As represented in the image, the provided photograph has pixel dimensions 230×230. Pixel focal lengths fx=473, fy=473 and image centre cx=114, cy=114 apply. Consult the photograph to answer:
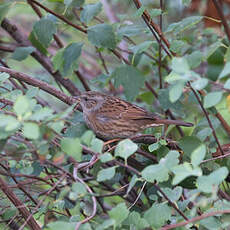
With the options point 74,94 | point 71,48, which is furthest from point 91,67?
point 71,48

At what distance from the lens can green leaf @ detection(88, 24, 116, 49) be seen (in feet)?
10.9

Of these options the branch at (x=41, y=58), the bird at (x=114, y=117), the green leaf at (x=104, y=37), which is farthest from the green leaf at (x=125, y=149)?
the branch at (x=41, y=58)

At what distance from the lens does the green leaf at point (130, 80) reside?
3.51 m

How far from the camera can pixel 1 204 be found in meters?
2.98

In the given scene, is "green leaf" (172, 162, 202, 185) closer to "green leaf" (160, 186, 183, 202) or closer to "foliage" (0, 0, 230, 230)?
"foliage" (0, 0, 230, 230)

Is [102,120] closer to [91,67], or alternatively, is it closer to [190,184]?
[190,184]

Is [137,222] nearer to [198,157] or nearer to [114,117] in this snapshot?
[198,157]

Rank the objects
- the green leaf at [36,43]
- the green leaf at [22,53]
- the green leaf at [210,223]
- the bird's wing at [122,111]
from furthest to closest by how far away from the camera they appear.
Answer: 1. the bird's wing at [122,111]
2. the green leaf at [36,43]
3. the green leaf at [22,53]
4. the green leaf at [210,223]

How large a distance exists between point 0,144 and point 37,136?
1.51ft

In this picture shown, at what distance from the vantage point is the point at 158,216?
2.30 m

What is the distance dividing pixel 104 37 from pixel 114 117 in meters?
1.28

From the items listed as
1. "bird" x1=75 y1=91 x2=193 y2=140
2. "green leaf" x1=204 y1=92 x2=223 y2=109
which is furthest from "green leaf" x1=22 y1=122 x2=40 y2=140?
"bird" x1=75 y1=91 x2=193 y2=140

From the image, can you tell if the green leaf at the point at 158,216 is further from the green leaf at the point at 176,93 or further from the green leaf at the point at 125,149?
the green leaf at the point at 176,93

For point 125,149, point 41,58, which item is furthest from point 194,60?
point 41,58
